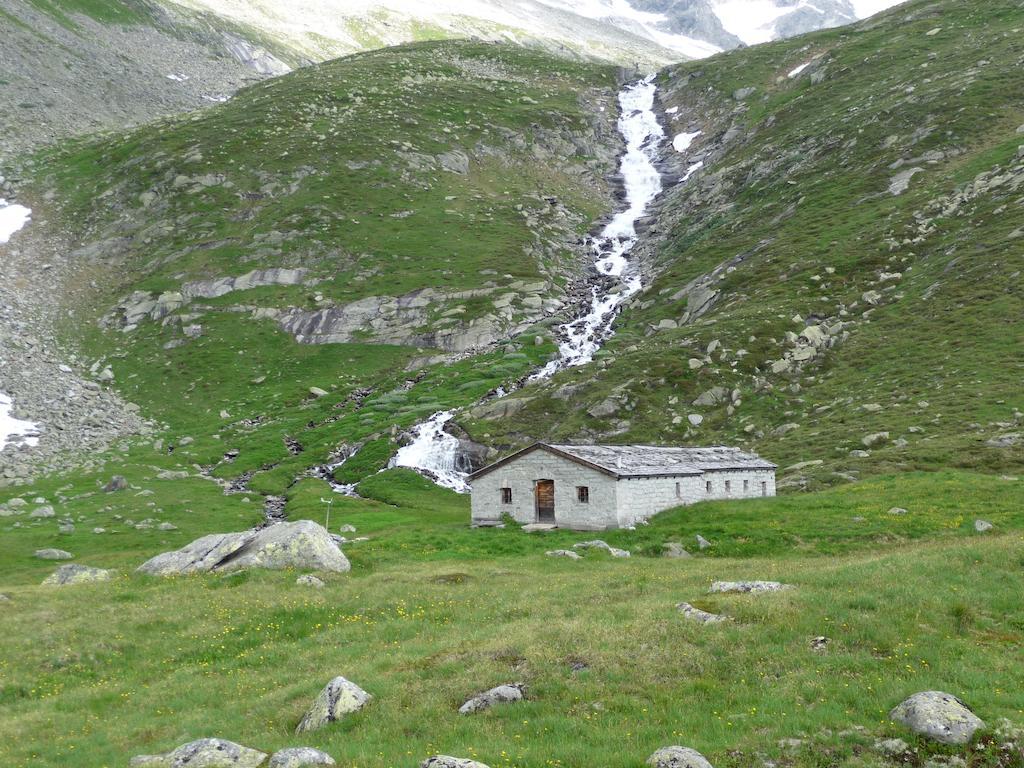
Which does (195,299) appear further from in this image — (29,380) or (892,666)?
(892,666)

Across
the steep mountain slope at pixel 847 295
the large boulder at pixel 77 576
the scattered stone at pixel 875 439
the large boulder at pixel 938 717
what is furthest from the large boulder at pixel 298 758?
the scattered stone at pixel 875 439

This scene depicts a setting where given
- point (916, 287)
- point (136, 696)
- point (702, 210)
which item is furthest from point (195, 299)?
point (136, 696)

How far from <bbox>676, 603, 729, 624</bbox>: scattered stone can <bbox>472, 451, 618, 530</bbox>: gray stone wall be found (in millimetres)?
21773

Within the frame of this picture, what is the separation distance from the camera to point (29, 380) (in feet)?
275

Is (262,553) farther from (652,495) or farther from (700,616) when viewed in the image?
(652,495)

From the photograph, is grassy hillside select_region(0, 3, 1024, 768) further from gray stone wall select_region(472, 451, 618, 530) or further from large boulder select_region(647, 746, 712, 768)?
gray stone wall select_region(472, 451, 618, 530)

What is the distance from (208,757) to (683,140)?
6675 inches

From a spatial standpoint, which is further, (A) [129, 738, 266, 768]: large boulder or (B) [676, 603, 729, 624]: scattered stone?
(B) [676, 603, 729, 624]: scattered stone

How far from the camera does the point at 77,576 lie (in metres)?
35.2

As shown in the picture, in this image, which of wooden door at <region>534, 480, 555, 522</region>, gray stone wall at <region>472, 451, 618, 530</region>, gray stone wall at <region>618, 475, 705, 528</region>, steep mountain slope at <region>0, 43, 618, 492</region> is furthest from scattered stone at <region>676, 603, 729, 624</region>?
steep mountain slope at <region>0, 43, 618, 492</region>

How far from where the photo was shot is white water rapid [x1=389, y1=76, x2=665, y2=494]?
71562 mm

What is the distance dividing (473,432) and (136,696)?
174ft

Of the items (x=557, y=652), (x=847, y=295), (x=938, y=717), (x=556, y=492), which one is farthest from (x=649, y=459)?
(x=847, y=295)

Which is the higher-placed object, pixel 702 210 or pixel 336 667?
pixel 702 210
